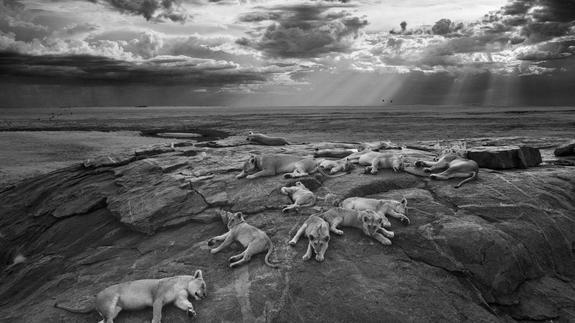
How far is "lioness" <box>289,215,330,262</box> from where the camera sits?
8.68 metres

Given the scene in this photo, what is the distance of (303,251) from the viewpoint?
9008 millimetres

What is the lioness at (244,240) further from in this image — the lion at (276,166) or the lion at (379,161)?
the lion at (379,161)

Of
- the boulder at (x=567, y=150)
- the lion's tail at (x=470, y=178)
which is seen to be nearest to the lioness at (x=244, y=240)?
the lion's tail at (x=470, y=178)

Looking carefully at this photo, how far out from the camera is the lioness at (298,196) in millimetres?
10898

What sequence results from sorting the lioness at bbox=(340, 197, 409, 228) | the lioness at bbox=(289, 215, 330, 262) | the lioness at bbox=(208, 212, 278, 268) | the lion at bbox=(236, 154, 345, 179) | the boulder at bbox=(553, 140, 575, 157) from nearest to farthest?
1. the lioness at bbox=(289, 215, 330, 262)
2. the lioness at bbox=(208, 212, 278, 268)
3. the lioness at bbox=(340, 197, 409, 228)
4. the lion at bbox=(236, 154, 345, 179)
5. the boulder at bbox=(553, 140, 575, 157)

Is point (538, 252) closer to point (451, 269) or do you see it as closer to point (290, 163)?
point (451, 269)

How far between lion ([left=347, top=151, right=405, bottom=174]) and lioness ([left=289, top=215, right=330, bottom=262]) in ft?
15.4

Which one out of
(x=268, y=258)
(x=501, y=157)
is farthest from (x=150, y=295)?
(x=501, y=157)

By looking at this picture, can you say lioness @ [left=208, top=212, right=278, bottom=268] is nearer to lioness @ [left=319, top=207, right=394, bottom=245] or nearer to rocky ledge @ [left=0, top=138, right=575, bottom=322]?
rocky ledge @ [left=0, top=138, right=575, bottom=322]

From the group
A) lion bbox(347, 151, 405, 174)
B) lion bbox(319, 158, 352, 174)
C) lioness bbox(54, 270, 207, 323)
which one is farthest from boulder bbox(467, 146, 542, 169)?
lioness bbox(54, 270, 207, 323)

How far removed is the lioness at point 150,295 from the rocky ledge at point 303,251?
0.68ft

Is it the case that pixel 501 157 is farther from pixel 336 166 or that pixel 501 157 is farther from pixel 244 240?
pixel 244 240

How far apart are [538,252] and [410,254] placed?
11.8 ft

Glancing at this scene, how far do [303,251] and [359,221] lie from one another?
171 centimetres
